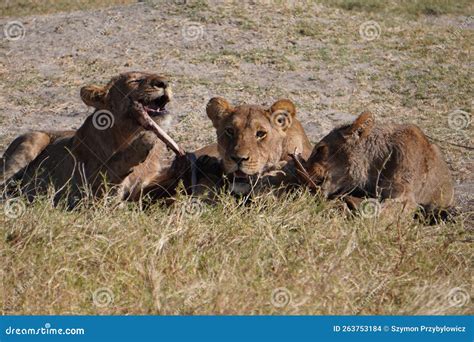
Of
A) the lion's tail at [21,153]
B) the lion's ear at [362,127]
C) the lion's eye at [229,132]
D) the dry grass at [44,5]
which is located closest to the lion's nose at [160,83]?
the lion's eye at [229,132]

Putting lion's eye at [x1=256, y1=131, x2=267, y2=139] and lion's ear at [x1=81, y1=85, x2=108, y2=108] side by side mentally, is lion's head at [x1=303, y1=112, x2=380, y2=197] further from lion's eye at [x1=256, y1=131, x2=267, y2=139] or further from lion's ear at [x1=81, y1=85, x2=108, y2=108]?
lion's ear at [x1=81, y1=85, x2=108, y2=108]

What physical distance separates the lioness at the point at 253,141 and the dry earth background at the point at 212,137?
0.34 m

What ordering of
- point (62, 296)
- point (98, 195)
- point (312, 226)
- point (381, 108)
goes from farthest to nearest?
1. point (381, 108)
2. point (98, 195)
3. point (312, 226)
4. point (62, 296)

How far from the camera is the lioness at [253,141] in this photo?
6945mm

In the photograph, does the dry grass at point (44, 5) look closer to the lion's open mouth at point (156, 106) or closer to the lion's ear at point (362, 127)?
the lion's open mouth at point (156, 106)

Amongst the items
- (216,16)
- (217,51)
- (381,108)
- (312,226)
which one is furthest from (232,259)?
(216,16)

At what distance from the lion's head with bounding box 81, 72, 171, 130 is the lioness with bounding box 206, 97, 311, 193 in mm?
488

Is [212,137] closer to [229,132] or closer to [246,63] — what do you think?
[246,63]

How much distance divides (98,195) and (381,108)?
4.52 meters

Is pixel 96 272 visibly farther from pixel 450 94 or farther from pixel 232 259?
pixel 450 94

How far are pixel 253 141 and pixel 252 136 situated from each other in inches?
1.5

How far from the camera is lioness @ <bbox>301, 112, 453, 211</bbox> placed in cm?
706

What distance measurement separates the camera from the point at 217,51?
12.2 metres

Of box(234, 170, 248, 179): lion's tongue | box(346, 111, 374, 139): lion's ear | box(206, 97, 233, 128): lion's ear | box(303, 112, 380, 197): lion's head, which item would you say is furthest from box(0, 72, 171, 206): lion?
box(346, 111, 374, 139): lion's ear
